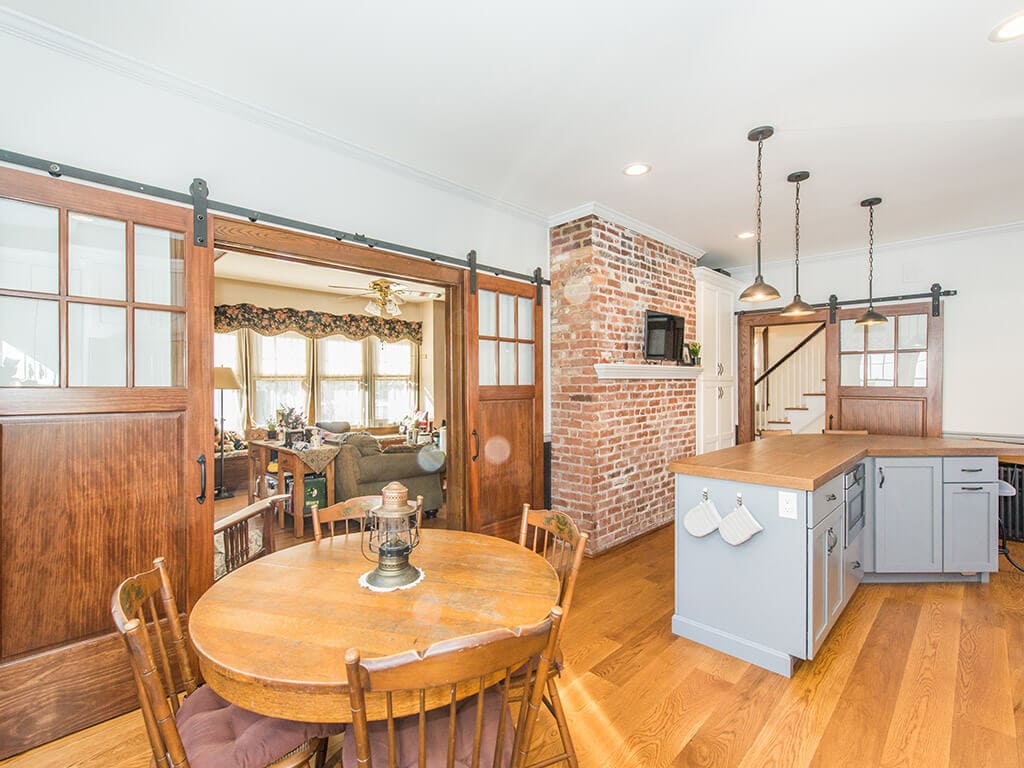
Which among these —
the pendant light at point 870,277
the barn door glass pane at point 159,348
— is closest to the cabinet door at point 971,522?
the pendant light at point 870,277

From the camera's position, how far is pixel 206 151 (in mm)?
2338

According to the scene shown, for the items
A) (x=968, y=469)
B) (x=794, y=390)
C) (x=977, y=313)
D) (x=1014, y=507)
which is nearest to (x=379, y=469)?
(x=968, y=469)

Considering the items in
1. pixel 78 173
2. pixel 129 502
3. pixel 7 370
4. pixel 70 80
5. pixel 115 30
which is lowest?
pixel 129 502

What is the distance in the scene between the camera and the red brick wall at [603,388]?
12.5ft

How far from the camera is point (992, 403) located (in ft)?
14.3

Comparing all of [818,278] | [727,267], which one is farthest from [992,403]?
[727,267]

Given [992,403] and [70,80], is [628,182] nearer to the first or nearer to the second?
[70,80]

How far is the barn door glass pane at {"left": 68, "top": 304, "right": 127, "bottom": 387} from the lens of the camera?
79.0 inches

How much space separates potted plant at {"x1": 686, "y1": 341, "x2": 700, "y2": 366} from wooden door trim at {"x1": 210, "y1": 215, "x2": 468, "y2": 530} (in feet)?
→ 7.84

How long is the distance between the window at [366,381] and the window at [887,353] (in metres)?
6.19

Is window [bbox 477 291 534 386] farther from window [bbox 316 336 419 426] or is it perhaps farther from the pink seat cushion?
window [bbox 316 336 419 426]

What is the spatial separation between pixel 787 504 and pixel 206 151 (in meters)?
3.15

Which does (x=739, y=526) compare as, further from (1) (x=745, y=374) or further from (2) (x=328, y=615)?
(1) (x=745, y=374)

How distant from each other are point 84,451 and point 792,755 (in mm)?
2943
